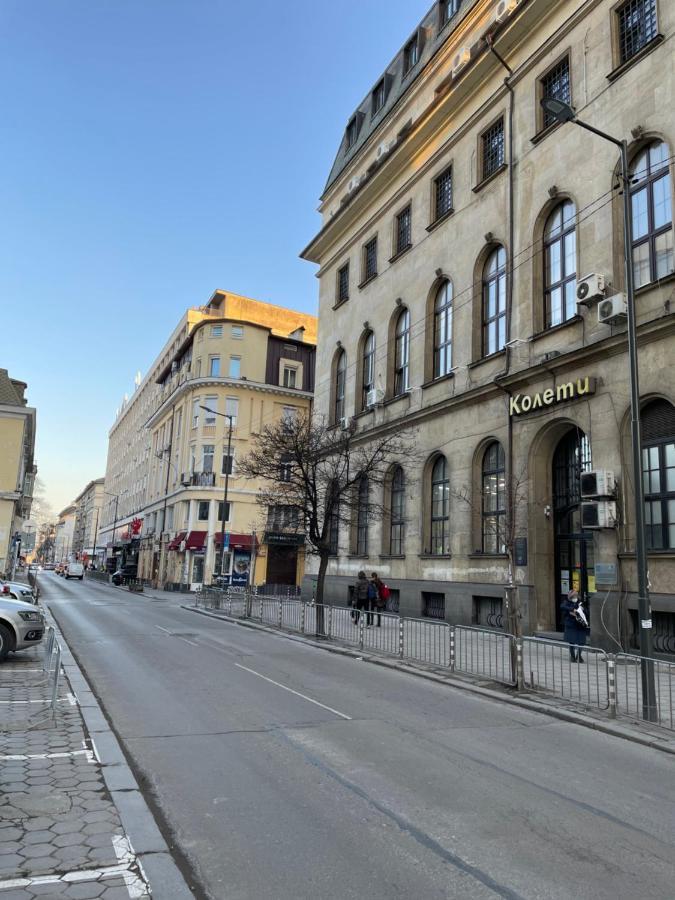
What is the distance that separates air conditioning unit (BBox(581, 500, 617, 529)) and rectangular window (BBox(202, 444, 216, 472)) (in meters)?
40.2

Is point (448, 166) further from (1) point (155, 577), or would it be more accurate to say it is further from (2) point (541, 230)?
(1) point (155, 577)

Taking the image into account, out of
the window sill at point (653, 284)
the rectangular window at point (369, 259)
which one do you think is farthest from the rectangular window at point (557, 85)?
the rectangular window at point (369, 259)

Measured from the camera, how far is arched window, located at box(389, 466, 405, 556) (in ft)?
Result: 89.0

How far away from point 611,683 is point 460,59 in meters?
24.9

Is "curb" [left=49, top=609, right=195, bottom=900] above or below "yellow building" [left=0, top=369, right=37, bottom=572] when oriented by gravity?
below

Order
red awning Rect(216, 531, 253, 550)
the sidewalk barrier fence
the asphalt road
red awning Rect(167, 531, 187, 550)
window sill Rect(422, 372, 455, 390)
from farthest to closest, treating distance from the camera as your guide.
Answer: red awning Rect(167, 531, 187, 550) < red awning Rect(216, 531, 253, 550) < window sill Rect(422, 372, 455, 390) < the sidewalk barrier fence < the asphalt road

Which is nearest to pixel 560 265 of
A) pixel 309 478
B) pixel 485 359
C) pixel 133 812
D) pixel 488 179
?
pixel 485 359

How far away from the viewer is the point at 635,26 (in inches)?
719

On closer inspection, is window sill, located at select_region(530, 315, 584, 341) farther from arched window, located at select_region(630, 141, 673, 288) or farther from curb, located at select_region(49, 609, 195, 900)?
curb, located at select_region(49, 609, 195, 900)

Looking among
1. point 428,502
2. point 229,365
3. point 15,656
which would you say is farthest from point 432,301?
point 229,365

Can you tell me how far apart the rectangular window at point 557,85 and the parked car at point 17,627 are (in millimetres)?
19866

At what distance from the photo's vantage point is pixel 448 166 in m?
26.5

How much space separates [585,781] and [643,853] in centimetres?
183

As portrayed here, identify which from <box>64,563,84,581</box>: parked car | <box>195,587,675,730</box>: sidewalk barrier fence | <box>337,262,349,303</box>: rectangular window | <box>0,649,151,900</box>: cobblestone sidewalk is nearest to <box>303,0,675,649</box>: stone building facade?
<box>195,587,675,730</box>: sidewalk barrier fence
